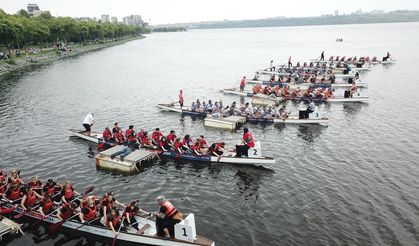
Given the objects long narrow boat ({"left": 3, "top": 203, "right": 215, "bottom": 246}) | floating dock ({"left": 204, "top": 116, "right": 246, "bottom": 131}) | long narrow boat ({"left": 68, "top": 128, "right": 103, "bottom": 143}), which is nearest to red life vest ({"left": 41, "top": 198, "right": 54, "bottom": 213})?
long narrow boat ({"left": 3, "top": 203, "right": 215, "bottom": 246})

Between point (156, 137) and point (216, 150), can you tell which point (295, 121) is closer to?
point (216, 150)

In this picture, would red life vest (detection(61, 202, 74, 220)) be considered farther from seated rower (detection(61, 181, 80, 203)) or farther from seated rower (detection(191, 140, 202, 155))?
seated rower (detection(191, 140, 202, 155))

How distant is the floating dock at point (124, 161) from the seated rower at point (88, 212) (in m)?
7.92

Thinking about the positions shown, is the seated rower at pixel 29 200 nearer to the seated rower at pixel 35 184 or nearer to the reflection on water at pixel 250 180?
the seated rower at pixel 35 184

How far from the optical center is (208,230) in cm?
2016

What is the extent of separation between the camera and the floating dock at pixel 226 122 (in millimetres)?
38188

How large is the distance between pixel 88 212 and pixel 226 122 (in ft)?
69.9

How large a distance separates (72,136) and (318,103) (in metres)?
32.7

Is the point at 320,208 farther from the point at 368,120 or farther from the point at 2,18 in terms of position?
the point at 2,18

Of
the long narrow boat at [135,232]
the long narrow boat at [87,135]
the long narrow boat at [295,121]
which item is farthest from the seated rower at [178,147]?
the long narrow boat at [295,121]

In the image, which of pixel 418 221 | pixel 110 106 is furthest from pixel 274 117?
pixel 110 106

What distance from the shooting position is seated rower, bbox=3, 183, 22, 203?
21.5m

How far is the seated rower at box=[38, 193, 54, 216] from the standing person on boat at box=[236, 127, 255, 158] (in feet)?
46.6

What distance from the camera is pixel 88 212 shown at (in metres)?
19.4
